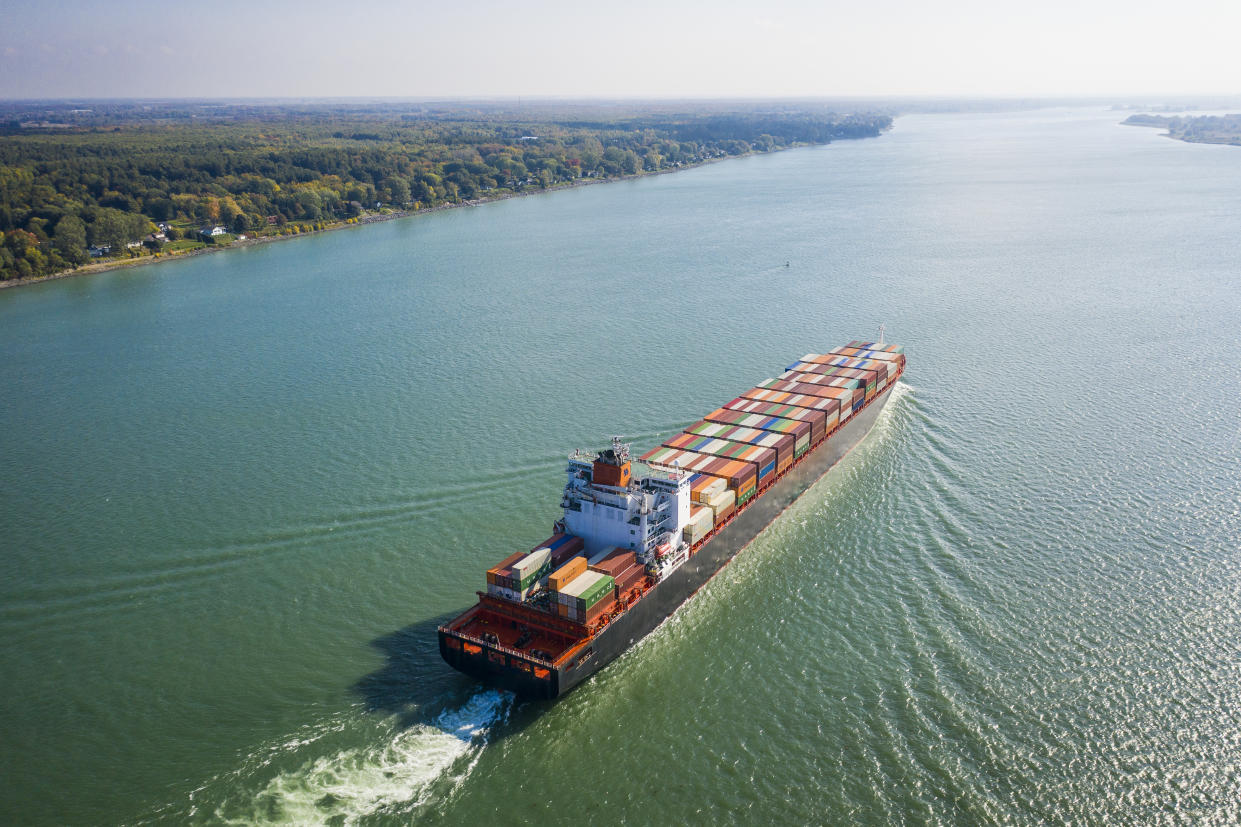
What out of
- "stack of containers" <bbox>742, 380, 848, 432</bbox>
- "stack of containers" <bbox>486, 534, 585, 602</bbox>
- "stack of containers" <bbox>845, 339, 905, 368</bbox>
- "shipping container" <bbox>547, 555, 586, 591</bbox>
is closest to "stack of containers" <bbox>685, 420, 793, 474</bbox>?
"stack of containers" <bbox>742, 380, 848, 432</bbox>

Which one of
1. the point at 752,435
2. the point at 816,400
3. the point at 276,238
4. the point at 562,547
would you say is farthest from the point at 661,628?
the point at 276,238

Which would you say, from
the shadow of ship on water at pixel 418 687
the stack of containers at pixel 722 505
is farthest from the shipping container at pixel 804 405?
the shadow of ship on water at pixel 418 687

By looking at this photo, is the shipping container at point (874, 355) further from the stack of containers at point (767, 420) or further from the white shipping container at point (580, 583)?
the white shipping container at point (580, 583)

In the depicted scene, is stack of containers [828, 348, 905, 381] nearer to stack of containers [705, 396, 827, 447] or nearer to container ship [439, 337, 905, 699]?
stack of containers [705, 396, 827, 447]

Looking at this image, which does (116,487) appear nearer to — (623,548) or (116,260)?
(623,548)

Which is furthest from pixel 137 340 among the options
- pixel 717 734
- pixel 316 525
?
pixel 717 734

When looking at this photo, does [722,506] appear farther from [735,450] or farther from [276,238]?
[276,238]
